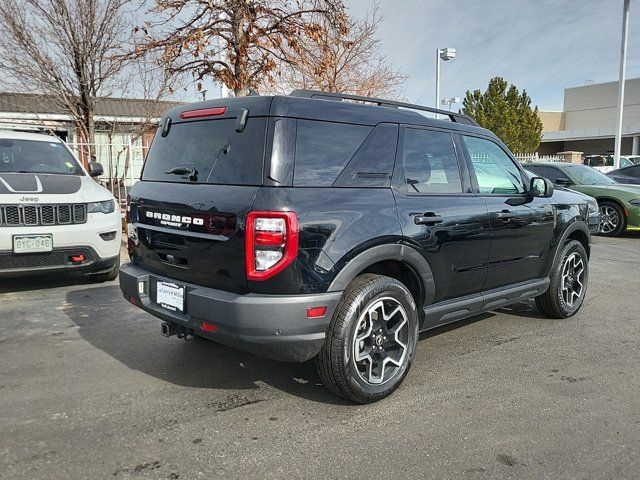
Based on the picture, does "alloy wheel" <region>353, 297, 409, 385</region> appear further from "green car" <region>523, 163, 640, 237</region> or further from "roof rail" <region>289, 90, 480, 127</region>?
"green car" <region>523, 163, 640, 237</region>

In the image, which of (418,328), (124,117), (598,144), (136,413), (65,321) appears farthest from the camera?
(598,144)

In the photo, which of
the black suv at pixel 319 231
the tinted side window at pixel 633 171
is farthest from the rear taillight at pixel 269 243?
the tinted side window at pixel 633 171

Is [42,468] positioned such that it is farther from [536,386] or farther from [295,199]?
[536,386]

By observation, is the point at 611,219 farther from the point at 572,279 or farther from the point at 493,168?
the point at 493,168

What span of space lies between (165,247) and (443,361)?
2266mm

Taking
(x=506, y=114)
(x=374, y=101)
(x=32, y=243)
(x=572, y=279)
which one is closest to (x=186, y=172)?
(x=374, y=101)

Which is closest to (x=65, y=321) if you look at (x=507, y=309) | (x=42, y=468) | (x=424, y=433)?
(x=42, y=468)

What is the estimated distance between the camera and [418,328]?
11.8ft

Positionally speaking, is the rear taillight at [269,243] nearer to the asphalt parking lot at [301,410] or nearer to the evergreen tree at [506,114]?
the asphalt parking lot at [301,410]

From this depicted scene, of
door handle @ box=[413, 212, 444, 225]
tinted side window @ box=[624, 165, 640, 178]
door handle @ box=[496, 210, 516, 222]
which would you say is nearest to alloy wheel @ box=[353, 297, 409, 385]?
door handle @ box=[413, 212, 444, 225]

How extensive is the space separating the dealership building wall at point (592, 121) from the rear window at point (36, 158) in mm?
45492

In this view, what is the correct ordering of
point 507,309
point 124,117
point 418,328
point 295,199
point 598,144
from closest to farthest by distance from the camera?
point 295,199 < point 418,328 < point 507,309 < point 124,117 < point 598,144

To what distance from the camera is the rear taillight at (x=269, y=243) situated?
2811 mm

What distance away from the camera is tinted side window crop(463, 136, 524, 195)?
4.25 metres
